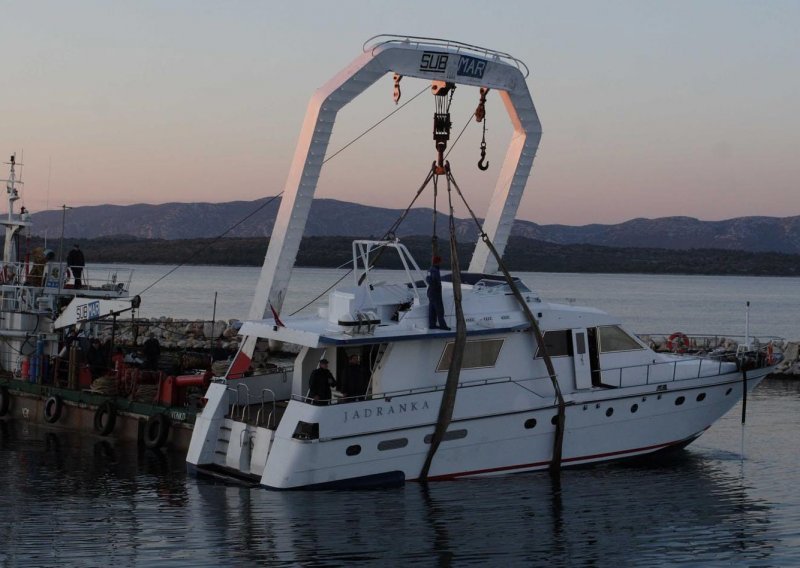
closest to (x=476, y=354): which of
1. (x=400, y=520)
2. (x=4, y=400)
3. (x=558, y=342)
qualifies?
(x=558, y=342)

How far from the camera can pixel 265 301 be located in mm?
18297

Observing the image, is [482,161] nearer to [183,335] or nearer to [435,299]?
[435,299]

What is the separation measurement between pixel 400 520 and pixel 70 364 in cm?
1074

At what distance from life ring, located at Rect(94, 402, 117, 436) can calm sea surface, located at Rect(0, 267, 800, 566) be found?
347 mm

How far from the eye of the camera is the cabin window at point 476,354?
17.8 m

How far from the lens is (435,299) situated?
17500mm

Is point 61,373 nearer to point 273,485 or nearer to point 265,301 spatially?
point 265,301

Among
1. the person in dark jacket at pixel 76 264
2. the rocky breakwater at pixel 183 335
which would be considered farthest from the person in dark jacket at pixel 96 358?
the rocky breakwater at pixel 183 335

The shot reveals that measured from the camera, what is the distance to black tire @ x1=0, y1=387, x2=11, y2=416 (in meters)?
24.2

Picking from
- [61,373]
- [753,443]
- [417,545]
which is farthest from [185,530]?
[753,443]

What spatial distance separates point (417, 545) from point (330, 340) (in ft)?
11.9

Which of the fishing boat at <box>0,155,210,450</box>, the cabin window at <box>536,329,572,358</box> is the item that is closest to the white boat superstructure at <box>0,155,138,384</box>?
the fishing boat at <box>0,155,210,450</box>

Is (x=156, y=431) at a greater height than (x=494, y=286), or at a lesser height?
lesser

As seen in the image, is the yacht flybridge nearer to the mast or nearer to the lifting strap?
the lifting strap
